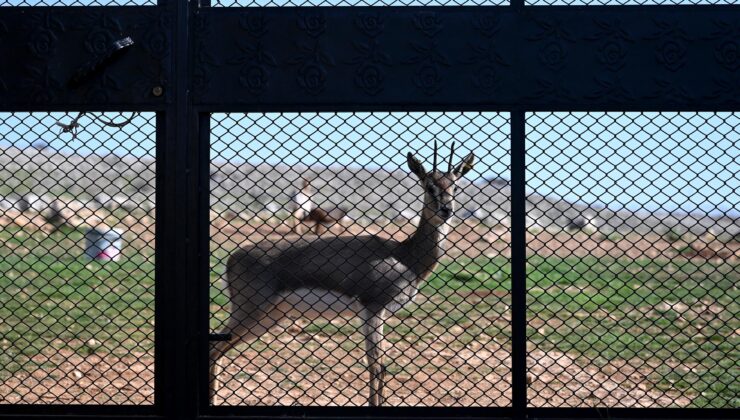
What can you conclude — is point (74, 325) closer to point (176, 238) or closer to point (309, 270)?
point (309, 270)

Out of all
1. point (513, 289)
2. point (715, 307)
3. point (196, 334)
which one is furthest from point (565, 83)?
point (715, 307)

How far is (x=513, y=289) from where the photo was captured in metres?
4.07

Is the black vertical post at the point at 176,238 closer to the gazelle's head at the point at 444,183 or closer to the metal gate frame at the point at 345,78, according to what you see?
the metal gate frame at the point at 345,78

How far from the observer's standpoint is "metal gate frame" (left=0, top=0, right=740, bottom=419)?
13.4 ft

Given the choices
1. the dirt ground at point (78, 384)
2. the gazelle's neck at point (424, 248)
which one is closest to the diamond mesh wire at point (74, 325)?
the dirt ground at point (78, 384)

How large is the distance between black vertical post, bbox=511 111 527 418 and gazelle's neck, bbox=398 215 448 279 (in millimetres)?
3182

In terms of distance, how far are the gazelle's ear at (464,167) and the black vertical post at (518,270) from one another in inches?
107

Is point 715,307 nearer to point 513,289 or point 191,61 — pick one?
point 513,289

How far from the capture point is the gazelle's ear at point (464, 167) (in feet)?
22.4

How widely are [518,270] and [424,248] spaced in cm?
328

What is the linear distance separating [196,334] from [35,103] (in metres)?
1.43

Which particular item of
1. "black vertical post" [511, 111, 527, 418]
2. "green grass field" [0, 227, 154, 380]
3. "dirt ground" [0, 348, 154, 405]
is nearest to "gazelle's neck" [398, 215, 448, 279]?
"green grass field" [0, 227, 154, 380]

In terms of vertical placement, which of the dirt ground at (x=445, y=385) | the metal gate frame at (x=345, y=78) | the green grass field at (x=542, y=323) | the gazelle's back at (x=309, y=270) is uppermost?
the metal gate frame at (x=345, y=78)

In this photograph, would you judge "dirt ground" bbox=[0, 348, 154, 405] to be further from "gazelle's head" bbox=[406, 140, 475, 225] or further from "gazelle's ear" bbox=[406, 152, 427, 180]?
"gazelle's head" bbox=[406, 140, 475, 225]
